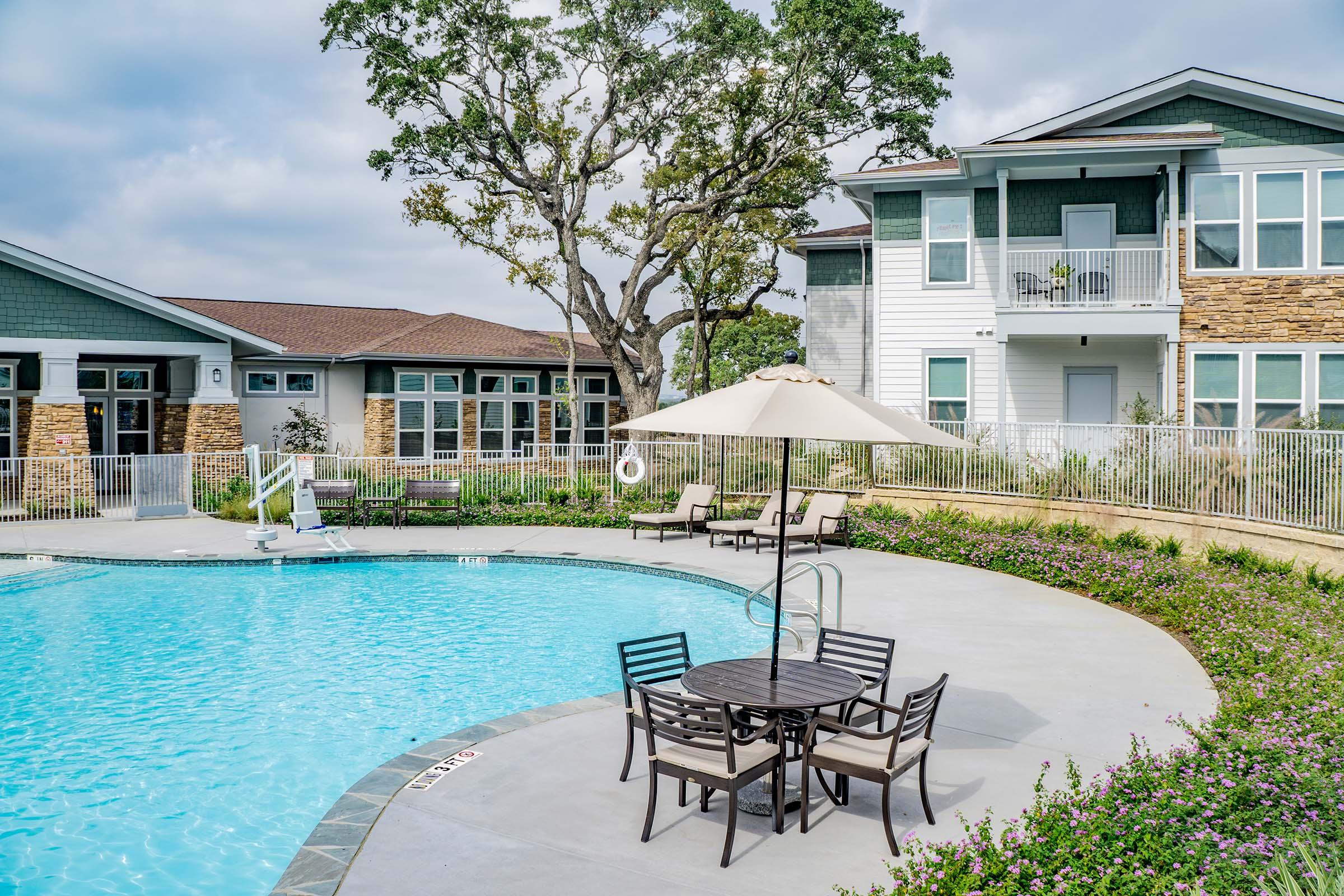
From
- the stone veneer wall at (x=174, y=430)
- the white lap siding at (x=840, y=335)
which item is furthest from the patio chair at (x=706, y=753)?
the stone veneer wall at (x=174, y=430)

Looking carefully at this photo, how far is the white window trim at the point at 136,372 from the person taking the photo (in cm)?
2419

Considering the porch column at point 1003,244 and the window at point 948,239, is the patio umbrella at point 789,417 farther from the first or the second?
the window at point 948,239

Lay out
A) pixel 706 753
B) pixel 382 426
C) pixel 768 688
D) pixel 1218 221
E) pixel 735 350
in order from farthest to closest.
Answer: pixel 735 350 → pixel 382 426 → pixel 1218 221 → pixel 768 688 → pixel 706 753

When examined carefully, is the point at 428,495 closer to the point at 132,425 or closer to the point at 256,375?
the point at 256,375

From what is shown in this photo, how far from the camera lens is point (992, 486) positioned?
16.2m

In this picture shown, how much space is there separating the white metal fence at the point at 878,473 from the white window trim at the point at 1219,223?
18.6 ft

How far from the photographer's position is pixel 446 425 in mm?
28359

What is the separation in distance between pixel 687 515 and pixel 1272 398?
38.4ft

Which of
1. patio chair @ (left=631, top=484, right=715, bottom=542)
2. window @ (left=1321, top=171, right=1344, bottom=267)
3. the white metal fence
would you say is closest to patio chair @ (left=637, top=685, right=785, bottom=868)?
the white metal fence

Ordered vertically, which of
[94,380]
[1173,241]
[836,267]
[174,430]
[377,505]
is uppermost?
[836,267]

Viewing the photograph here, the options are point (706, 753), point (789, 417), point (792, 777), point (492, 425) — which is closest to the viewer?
point (706, 753)

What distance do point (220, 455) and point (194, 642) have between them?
11844mm

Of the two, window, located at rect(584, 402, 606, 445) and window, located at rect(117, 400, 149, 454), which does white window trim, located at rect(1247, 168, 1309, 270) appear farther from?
window, located at rect(117, 400, 149, 454)

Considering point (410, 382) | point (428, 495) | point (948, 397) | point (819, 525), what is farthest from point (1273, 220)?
point (410, 382)
